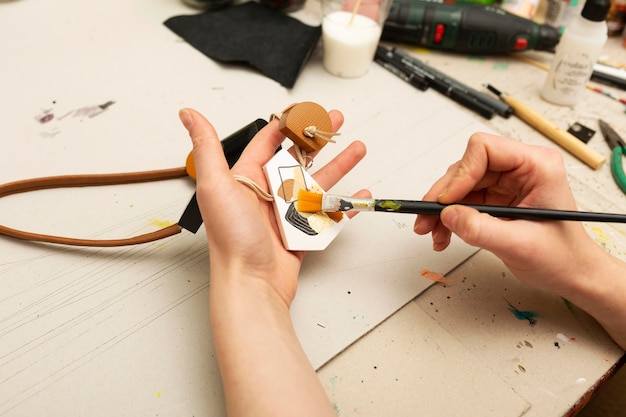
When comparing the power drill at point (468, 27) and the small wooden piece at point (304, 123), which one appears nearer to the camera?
the small wooden piece at point (304, 123)

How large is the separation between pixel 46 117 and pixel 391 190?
0.61 meters

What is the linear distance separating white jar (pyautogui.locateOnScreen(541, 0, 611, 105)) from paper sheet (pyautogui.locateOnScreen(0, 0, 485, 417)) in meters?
0.20

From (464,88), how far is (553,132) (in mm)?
200

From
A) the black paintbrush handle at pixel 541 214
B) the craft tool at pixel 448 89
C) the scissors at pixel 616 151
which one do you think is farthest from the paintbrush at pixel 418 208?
the craft tool at pixel 448 89

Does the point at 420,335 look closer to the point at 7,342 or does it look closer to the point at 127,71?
the point at 7,342

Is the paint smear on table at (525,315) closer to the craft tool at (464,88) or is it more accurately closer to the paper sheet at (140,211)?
the paper sheet at (140,211)

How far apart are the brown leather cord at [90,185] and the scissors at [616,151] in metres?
0.76

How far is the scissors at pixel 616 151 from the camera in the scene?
0.83m

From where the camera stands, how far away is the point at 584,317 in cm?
62

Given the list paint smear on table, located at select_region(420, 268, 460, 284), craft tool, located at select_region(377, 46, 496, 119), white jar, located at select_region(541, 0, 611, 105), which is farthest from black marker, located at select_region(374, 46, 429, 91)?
paint smear on table, located at select_region(420, 268, 460, 284)

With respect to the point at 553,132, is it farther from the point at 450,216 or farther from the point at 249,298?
the point at 249,298

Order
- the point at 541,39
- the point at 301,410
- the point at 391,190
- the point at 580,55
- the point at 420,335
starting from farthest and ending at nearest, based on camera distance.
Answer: the point at 541,39 < the point at 580,55 < the point at 391,190 < the point at 420,335 < the point at 301,410

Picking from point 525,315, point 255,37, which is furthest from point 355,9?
point 525,315

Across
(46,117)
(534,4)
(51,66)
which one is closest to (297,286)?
(46,117)
